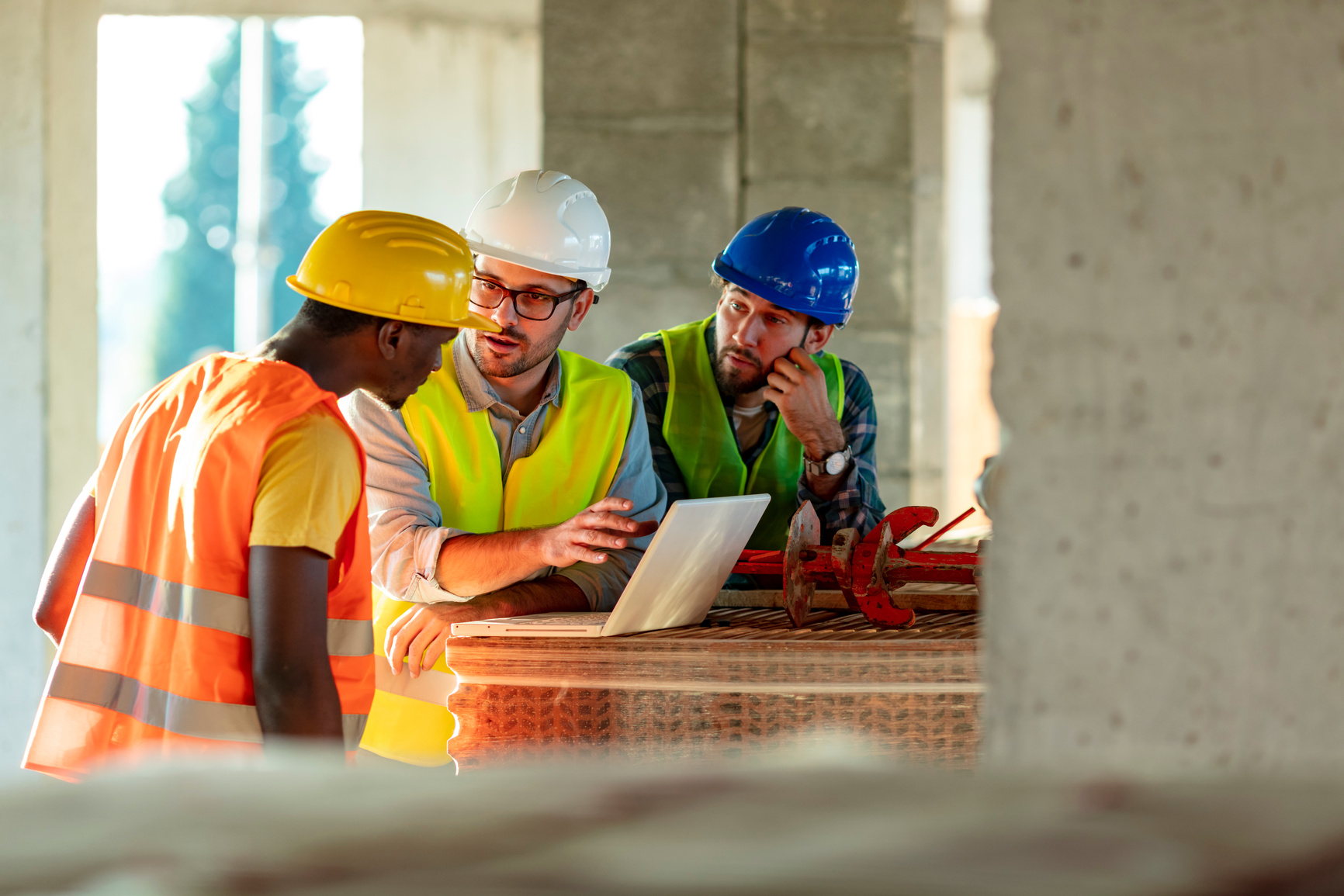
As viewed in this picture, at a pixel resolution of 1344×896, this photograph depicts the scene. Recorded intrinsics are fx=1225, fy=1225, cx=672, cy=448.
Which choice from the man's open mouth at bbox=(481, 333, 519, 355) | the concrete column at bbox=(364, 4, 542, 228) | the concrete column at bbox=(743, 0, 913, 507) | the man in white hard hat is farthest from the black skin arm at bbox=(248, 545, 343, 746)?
the concrete column at bbox=(364, 4, 542, 228)

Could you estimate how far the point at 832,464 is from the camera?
3783 millimetres

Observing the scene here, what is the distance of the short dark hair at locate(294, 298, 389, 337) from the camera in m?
2.47

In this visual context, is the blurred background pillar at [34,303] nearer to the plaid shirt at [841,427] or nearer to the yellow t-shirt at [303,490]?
the plaid shirt at [841,427]

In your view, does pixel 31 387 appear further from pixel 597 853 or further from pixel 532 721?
pixel 597 853

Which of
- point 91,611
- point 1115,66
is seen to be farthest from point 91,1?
point 1115,66

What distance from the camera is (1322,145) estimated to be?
3.84 feet

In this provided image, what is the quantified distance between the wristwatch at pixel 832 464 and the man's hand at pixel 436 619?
1.24 meters

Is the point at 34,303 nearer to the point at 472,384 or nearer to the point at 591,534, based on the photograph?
the point at 472,384

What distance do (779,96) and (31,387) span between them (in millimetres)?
3577

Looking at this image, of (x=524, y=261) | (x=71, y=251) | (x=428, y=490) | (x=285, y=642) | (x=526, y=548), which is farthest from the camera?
(x=71, y=251)

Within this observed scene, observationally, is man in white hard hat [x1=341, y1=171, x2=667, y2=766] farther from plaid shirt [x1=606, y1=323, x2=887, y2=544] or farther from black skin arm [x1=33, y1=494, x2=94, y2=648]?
black skin arm [x1=33, y1=494, x2=94, y2=648]

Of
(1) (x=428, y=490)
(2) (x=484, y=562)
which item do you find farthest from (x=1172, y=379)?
(1) (x=428, y=490)

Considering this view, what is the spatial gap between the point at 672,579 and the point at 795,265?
188 cm

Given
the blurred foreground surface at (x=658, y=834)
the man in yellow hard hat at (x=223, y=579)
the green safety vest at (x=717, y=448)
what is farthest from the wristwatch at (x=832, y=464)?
the blurred foreground surface at (x=658, y=834)
